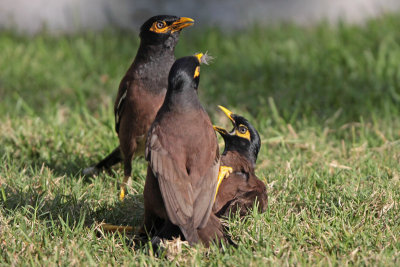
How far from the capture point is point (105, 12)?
28.1 ft

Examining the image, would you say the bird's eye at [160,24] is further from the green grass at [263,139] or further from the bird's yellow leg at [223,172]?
the bird's yellow leg at [223,172]

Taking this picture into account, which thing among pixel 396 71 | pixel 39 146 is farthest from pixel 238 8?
pixel 39 146

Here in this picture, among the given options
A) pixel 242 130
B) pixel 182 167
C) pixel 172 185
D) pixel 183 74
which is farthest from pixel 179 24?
pixel 172 185

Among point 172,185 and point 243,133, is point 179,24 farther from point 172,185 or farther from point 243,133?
point 172,185

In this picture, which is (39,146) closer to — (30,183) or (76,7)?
(30,183)

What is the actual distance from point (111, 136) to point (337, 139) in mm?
2069

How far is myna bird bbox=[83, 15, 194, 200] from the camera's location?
4.72 metres

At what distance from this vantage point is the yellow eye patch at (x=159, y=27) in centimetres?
483

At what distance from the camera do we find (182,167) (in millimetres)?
3664

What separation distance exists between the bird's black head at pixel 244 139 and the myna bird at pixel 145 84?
21.9 inches

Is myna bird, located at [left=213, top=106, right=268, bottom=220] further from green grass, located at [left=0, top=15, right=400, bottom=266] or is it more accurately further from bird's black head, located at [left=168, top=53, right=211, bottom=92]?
bird's black head, located at [left=168, top=53, right=211, bottom=92]

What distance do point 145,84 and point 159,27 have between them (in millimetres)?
465

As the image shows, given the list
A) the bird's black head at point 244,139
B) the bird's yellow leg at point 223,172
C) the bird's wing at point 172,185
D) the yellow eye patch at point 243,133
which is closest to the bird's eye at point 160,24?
the bird's black head at point 244,139

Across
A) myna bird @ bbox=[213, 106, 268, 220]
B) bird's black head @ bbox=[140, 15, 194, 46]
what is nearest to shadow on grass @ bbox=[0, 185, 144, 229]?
myna bird @ bbox=[213, 106, 268, 220]
